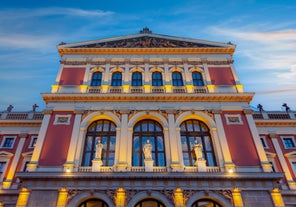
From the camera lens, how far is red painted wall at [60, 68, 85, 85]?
2383cm

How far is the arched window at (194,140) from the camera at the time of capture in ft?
64.3

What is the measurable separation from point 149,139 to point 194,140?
372 centimetres

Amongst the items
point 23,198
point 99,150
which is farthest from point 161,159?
point 23,198

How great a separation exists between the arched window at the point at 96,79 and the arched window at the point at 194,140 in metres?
9.14

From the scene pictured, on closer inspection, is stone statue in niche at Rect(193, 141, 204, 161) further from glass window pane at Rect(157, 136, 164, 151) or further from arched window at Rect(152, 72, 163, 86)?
arched window at Rect(152, 72, 163, 86)

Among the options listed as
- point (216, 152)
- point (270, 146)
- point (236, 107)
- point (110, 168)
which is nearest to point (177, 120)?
point (216, 152)

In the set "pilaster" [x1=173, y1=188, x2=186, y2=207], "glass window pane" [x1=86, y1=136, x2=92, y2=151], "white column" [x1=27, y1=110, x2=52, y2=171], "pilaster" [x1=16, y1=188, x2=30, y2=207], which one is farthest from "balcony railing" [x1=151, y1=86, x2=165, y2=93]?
"pilaster" [x1=16, y1=188, x2=30, y2=207]

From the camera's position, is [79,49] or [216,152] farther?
[79,49]

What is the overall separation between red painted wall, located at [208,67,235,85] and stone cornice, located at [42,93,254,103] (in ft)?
7.36

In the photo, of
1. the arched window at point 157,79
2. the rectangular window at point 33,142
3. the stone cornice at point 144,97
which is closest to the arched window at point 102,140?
the stone cornice at point 144,97

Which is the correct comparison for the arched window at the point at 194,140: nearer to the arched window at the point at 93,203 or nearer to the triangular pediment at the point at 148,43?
the arched window at the point at 93,203

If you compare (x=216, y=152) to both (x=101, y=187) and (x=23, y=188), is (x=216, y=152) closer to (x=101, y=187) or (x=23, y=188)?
(x=101, y=187)

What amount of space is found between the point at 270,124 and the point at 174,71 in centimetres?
1139

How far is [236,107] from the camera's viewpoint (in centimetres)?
2189
